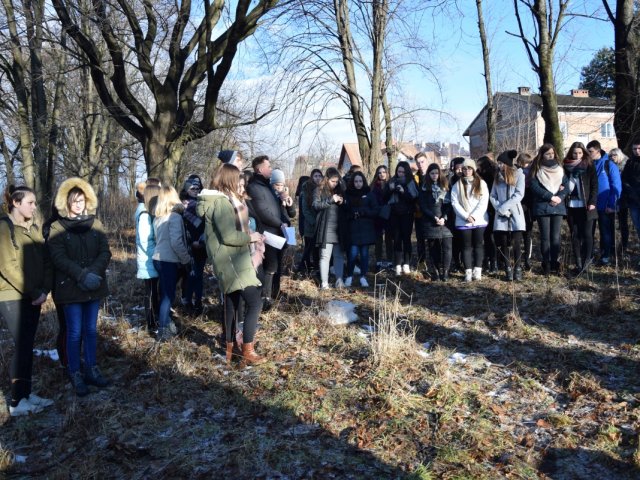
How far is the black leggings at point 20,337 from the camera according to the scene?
4.59 meters

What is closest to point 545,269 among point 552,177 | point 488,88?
point 552,177

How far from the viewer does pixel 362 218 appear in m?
8.13

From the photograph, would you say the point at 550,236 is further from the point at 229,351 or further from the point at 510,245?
the point at 229,351

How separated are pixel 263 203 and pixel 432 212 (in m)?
2.70

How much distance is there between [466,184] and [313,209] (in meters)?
2.35

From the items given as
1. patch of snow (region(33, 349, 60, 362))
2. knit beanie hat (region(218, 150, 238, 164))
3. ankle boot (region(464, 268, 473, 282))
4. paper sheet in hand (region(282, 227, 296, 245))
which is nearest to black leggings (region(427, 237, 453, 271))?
ankle boot (region(464, 268, 473, 282))

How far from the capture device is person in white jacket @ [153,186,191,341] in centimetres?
609

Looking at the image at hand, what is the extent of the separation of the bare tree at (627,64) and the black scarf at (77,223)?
8794 millimetres

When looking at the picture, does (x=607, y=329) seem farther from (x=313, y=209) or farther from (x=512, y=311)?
(x=313, y=209)

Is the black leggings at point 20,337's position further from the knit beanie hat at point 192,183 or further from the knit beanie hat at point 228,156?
the knit beanie hat at point 192,183

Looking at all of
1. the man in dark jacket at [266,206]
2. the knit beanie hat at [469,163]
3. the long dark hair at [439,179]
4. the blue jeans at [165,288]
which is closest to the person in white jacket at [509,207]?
the knit beanie hat at [469,163]

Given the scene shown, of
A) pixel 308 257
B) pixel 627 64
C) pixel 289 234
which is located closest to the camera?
pixel 289 234

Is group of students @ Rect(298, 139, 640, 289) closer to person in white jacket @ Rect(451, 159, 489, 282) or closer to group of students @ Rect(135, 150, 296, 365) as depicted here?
person in white jacket @ Rect(451, 159, 489, 282)

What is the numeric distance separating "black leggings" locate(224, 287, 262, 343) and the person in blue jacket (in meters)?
5.65
